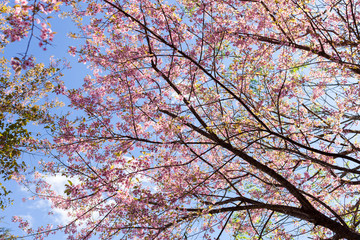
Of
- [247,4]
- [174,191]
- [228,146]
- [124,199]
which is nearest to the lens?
[124,199]

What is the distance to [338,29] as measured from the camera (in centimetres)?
650

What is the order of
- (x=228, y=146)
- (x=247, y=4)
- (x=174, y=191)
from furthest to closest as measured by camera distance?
1. (x=247, y=4)
2. (x=174, y=191)
3. (x=228, y=146)

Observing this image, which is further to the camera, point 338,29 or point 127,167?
point 338,29

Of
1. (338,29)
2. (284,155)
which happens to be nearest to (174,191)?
(284,155)

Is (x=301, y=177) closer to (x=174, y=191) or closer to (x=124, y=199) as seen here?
(x=174, y=191)

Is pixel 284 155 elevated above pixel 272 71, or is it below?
below

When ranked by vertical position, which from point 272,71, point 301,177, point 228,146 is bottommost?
point 301,177

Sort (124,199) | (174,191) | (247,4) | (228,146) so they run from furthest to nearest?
(247,4) < (174,191) < (228,146) < (124,199)

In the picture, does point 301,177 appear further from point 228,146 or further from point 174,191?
point 174,191

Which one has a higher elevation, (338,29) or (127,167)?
(338,29)

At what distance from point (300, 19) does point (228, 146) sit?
8.91 feet

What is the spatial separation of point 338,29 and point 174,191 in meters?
4.96

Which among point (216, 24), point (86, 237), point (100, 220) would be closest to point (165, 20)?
point (216, 24)

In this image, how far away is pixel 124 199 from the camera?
4.97 m
